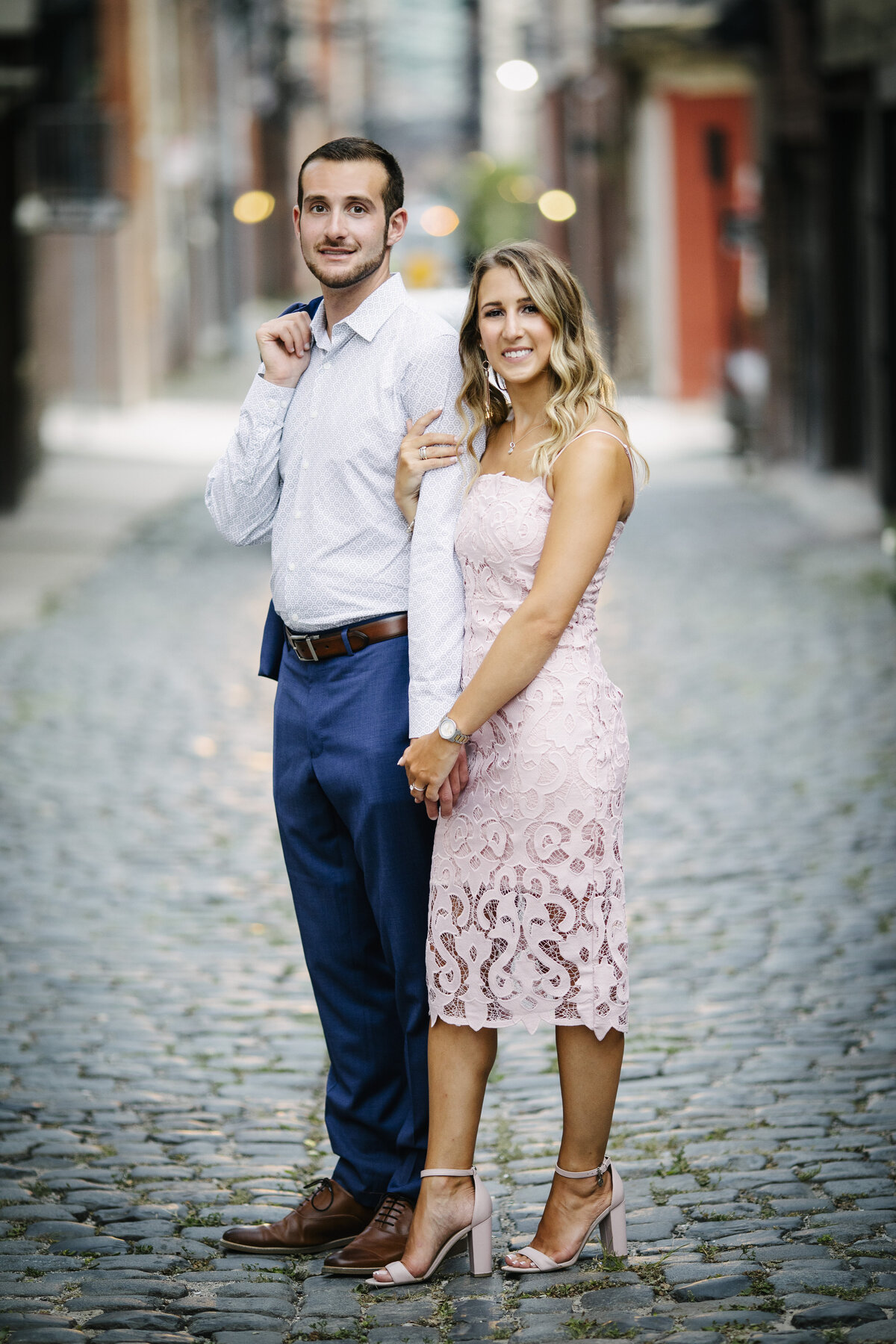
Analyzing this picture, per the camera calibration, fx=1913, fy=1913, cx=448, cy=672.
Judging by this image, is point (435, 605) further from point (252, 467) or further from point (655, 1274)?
point (655, 1274)

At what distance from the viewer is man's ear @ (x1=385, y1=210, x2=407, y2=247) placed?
3.78 metres

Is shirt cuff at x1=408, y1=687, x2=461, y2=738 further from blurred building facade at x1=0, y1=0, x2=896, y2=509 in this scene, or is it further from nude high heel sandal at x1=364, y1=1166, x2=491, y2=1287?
blurred building facade at x1=0, y1=0, x2=896, y2=509

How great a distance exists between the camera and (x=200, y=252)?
38.9 m

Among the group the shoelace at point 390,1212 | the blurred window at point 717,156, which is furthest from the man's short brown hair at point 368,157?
the blurred window at point 717,156

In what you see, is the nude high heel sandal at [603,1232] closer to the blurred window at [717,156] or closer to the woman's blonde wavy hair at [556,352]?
the woman's blonde wavy hair at [556,352]

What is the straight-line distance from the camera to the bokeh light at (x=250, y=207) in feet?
140

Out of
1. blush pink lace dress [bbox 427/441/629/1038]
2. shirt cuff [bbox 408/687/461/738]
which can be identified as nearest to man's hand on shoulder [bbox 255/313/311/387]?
blush pink lace dress [bbox 427/441/629/1038]

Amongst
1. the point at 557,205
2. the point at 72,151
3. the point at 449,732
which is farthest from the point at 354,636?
the point at 557,205

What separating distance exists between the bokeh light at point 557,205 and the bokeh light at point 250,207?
6569 millimetres

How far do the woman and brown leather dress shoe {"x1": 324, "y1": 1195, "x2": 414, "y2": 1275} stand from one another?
93 mm

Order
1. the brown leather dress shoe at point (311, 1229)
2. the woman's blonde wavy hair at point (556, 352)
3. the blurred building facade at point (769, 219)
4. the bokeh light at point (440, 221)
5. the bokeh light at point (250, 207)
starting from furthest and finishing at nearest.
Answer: the bokeh light at point (440, 221), the bokeh light at point (250, 207), the blurred building facade at point (769, 219), the brown leather dress shoe at point (311, 1229), the woman's blonde wavy hair at point (556, 352)

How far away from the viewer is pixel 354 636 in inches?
148

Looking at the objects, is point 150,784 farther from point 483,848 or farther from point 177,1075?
point 483,848

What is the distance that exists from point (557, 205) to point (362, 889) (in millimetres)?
35790
